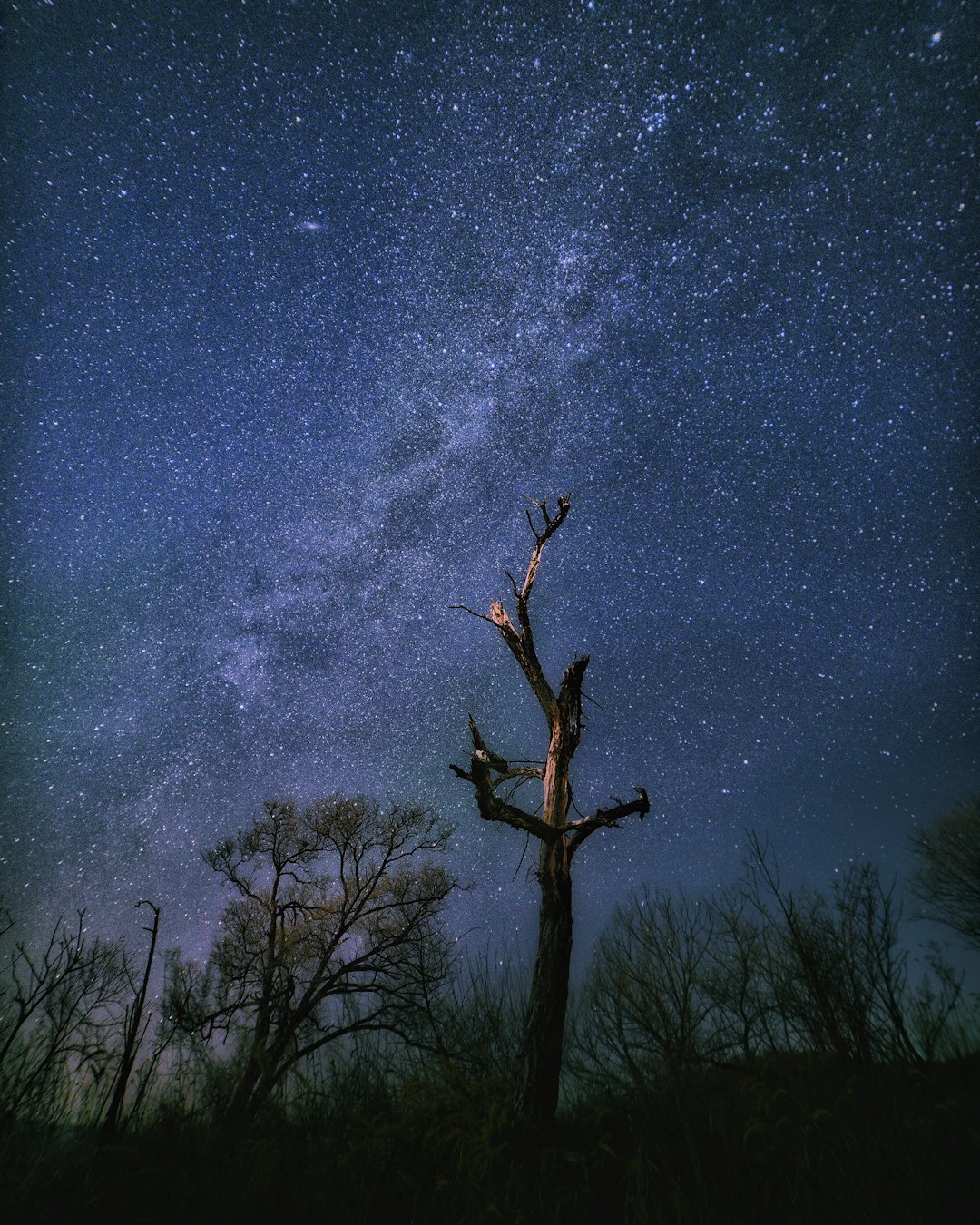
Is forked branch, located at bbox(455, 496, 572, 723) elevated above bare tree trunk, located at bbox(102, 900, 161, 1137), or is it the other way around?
forked branch, located at bbox(455, 496, 572, 723)

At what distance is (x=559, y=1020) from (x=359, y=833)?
1277 cm

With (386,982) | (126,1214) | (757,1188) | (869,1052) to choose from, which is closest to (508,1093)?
(757,1188)

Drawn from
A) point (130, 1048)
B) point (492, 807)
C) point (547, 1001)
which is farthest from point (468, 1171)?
point (130, 1048)

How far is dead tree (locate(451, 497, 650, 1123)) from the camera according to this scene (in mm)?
5836

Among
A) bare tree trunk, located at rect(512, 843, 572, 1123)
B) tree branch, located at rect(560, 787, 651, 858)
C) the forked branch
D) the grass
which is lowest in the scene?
the grass

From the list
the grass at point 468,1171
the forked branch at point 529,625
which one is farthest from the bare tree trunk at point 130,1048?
the forked branch at point 529,625

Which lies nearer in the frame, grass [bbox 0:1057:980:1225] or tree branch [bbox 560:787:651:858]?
grass [bbox 0:1057:980:1225]

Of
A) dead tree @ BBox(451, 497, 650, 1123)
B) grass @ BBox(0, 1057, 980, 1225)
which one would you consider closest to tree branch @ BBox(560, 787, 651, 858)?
dead tree @ BBox(451, 497, 650, 1123)

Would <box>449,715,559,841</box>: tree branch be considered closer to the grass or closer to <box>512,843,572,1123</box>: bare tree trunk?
<box>512,843,572,1123</box>: bare tree trunk

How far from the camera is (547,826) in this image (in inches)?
264

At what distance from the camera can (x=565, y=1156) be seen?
200 inches

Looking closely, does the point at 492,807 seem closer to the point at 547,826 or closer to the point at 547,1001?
the point at 547,826

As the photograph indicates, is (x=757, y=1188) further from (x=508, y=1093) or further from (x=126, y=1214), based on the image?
(x=126, y=1214)

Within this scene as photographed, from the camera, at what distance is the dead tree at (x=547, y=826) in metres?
5.84
